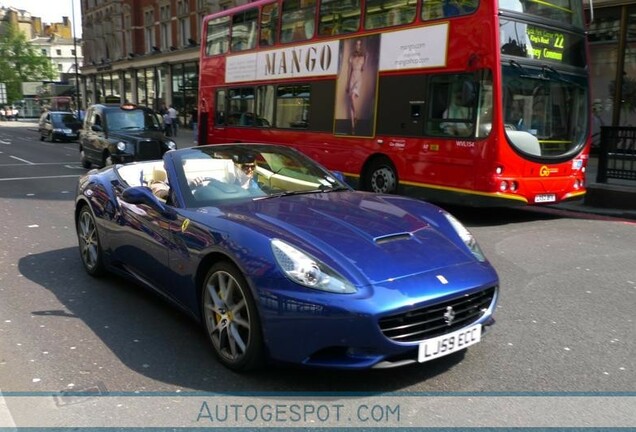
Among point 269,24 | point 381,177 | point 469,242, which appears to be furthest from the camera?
point 269,24

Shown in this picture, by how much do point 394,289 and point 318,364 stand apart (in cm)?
58

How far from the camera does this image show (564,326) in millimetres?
4227

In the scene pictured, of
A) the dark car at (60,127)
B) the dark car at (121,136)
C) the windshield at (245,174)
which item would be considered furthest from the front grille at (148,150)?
the dark car at (60,127)

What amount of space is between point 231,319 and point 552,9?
7811 millimetres

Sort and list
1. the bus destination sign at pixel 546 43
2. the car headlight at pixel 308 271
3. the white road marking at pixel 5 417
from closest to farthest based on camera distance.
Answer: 1. the white road marking at pixel 5 417
2. the car headlight at pixel 308 271
3. the bus destination sign at pixel 546 43

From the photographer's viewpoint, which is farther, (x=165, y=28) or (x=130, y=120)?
(x=165, y=28)

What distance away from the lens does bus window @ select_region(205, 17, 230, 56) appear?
14570mm

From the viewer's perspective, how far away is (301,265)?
3182 mm

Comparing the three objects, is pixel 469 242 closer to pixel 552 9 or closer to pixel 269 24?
pixel 552 9

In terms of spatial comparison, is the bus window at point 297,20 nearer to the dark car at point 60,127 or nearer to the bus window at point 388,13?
the bus window at point 388,13

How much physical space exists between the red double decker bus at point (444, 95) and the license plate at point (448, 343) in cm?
520

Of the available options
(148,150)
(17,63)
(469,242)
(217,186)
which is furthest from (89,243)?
(17,63)

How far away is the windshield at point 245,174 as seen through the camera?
14.0 feet

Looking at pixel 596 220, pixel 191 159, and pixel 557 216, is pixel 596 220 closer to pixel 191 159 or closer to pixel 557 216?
pixel 557 216
